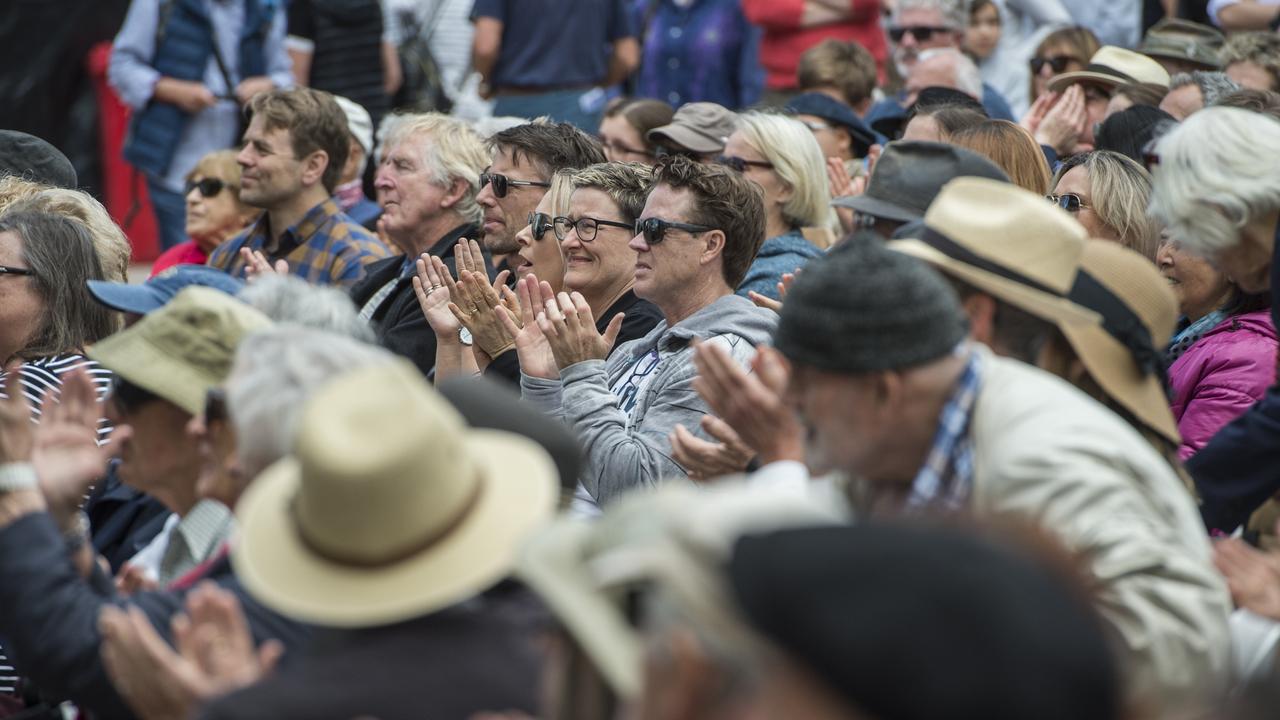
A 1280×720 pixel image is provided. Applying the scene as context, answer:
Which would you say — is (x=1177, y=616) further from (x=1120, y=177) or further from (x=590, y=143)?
(x=590, y=143)

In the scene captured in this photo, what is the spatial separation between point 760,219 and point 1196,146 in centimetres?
179

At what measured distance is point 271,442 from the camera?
2.91 metres

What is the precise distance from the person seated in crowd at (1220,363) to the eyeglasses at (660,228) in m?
1.56

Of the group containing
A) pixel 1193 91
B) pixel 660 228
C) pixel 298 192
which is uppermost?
pixel 660 228

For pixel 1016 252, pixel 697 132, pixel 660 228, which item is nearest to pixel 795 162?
pixel 697 132

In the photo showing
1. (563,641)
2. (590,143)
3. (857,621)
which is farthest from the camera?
(590,143)

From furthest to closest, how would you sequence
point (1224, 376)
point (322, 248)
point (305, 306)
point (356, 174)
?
point (356, 174), point (322, 248), point (1224, 376), point (305, 306)

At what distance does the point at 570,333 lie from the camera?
4.97 m

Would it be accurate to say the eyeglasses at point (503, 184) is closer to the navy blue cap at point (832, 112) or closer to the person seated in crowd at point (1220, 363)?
the navy blue cap at point (832, 112)

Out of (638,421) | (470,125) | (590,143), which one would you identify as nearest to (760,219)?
(638,421)

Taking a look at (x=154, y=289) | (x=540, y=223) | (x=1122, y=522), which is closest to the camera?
(x=1122, y=522)

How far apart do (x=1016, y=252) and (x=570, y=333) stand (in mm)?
1899

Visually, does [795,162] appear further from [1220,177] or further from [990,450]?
[990,450]

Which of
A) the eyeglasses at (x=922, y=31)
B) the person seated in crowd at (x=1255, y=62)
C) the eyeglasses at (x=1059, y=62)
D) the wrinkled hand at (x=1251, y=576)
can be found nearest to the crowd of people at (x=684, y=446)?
the wrinkled hand at (x=1251, y=576)
